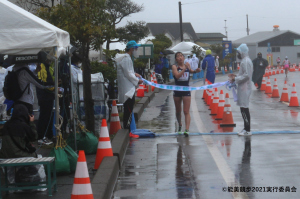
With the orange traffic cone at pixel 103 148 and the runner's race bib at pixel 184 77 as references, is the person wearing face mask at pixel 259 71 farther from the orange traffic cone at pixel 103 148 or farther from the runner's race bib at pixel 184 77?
the orange traffic cone at pixel 103 148

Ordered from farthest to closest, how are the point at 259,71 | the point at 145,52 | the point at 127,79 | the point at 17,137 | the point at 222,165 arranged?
the point at 259,71, the point at 145,52, the point at 127,79, the point at 222,165, the point at 17,137

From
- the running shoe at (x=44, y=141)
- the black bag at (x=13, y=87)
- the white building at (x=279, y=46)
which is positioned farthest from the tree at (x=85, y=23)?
the white building at (x=279, y=46)

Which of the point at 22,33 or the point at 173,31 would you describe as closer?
the point at 22,33

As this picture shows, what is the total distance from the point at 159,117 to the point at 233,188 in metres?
9.27

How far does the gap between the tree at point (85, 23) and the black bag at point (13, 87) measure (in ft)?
5.36

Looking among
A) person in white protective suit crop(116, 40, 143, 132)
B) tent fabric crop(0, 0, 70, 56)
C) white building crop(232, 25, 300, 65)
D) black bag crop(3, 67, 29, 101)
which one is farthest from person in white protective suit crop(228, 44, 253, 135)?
white building crop(232, 25, 300, 65)

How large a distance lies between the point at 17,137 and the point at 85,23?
377 centimetres

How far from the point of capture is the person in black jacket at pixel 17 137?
698 centimetres

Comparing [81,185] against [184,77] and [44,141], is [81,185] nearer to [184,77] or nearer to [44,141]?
[44,141]

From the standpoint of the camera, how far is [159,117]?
53.5 ft

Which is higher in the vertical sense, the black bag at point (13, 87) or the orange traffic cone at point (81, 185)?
the black bag at point (13, 87)

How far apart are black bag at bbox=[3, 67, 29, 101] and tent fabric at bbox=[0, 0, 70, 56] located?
2045 millimetres

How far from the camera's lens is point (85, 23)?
10.2m

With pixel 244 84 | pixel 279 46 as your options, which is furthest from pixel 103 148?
pixel 279 46
